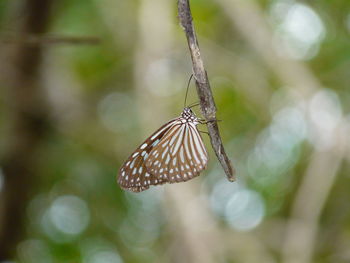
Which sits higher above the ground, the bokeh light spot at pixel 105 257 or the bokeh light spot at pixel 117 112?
the bokeh light spot at pixel 117 112

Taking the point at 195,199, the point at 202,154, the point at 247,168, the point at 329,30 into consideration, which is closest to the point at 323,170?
the point at 195,199

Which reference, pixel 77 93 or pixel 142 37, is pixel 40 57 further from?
pixel 142 37

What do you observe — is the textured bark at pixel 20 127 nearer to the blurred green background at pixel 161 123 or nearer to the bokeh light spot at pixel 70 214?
the blurred green background at pixel 161 123

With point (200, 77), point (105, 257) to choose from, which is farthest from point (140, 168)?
point (105, 257)

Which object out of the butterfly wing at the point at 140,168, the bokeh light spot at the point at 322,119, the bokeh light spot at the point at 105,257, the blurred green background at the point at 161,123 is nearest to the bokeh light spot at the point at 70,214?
the blurred green background at the point at 161,123

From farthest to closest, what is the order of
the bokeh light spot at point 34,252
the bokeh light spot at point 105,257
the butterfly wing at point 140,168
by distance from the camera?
the bokeh light spot at point 105,257 → the bokeh light spot at point 34,252 → the butterfly wing at point 140,168
